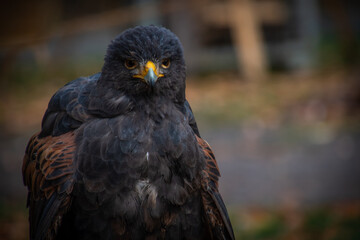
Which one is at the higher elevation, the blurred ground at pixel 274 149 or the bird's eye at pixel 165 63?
the bird's eye at pixel 165 63

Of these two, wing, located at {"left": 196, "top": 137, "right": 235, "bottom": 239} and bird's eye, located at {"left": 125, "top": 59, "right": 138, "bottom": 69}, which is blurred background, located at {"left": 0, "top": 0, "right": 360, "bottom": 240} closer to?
wing, located at {"left": 196, "top": 137, "right": 235, "bottom": 239}

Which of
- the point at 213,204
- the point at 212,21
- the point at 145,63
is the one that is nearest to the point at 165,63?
the point at 145,63

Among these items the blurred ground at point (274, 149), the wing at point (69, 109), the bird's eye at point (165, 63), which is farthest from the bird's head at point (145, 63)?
the blurred ground at point (274, 149)

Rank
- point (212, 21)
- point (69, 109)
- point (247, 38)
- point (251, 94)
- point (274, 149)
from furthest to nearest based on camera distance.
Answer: point (212, 21) < point (247, 38) < point (251, 94) < point (274, 149) < point (69, 109)

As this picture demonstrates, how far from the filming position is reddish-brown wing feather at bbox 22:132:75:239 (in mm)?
2891

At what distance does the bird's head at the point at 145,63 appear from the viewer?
9.59 feet

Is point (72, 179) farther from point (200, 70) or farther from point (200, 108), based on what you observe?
point (200, 70)

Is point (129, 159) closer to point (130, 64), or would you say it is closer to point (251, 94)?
point (130, 64)

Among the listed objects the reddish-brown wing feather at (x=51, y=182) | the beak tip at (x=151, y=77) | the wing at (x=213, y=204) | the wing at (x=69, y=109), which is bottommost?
A: the wing at (x=213, y=204)

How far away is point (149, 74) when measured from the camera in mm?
2875

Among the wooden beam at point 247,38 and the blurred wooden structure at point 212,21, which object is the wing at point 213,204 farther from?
the wooden beam at point 247,38

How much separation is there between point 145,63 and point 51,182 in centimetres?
98

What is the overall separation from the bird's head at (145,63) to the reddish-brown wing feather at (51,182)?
514 millimetres

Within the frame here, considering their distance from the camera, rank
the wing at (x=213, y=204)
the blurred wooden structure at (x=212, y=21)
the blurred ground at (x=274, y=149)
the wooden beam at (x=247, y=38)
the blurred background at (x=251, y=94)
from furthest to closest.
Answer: the wooden beam at (x=247, y=38), the blurred wooden structure at (x=212, y=21), the blurred background at (x=251, y=94), the blurred ground at (x=274, y=149), the wing at (x=213, y=204)
